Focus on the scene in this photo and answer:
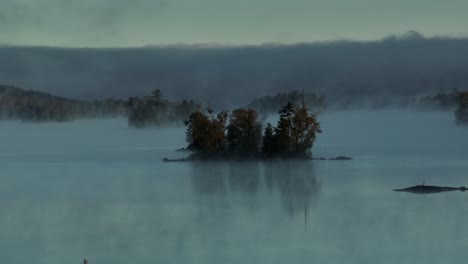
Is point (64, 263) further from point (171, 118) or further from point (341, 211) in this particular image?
point (171, 118)

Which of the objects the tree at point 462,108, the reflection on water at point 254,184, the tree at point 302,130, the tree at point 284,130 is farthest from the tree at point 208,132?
the tree at point 462,108

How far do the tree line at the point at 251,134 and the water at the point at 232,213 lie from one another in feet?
3.89

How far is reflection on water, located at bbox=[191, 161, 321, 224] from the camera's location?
32438mm

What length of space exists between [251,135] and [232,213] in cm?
2285

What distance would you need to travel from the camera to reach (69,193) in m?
37.4

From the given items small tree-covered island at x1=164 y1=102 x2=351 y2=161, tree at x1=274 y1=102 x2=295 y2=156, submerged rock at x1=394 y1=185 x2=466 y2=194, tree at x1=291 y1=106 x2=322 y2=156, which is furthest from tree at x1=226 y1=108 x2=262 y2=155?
submerged rock at x1=394 y1=185 x2=466 y2=194

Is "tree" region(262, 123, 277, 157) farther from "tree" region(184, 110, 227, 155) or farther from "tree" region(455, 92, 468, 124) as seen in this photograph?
"tree" region(455, 92, 468, 124)

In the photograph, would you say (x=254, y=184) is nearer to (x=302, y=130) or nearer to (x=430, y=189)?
(x=430, y=189)

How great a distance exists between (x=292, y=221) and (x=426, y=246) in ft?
17.4

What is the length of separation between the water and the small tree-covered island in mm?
1191

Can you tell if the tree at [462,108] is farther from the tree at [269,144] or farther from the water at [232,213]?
the tree at [269,144]

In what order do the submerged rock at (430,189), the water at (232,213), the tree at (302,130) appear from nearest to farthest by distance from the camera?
the water at (232,213) < the submerged rock at (430,189) < the tree at (302,130)

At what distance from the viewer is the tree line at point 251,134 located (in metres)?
51.4

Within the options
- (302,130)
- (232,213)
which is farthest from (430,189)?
(302,130)
